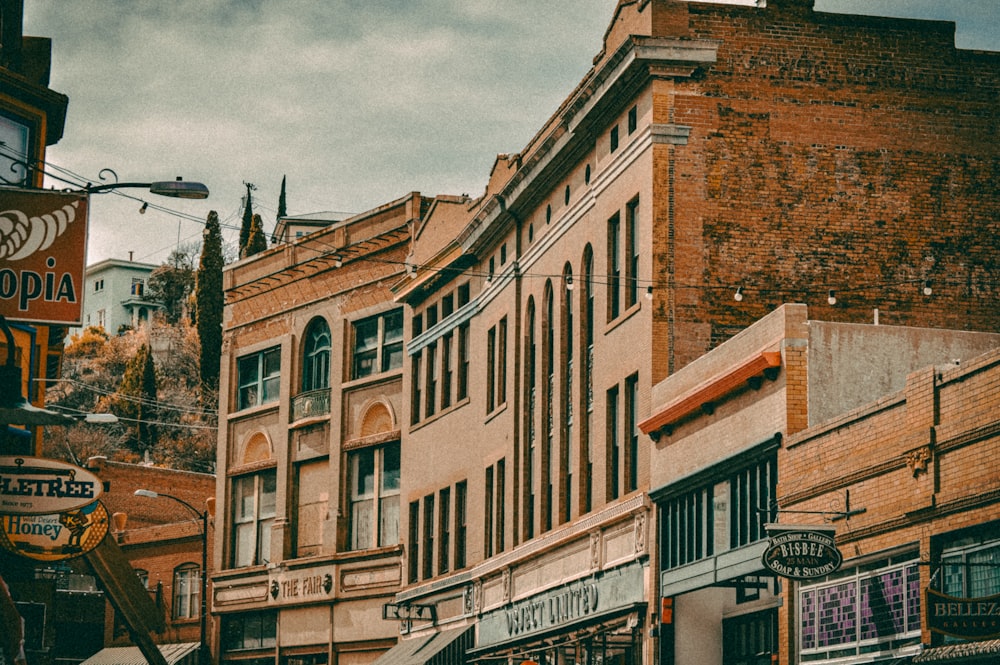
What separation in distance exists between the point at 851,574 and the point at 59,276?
43.2 ft

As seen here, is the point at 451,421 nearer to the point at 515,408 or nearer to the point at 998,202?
the point at 515,408

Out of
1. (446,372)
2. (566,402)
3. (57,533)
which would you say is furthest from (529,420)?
(57,533)

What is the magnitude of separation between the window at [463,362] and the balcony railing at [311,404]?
964 cm

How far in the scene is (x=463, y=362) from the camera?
152ft

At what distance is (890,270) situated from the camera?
104ft

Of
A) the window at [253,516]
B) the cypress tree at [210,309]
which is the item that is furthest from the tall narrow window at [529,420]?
the cypress tree at [210,309]

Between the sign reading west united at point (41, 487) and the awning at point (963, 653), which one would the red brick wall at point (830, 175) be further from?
the sign reading west united at point (41, 487)

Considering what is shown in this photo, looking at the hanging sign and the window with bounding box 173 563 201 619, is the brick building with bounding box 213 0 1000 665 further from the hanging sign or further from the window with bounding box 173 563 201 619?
the window with bounding box 173 563 201 619

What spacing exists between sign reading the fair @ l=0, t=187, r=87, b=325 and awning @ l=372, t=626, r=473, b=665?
18307 millimetres

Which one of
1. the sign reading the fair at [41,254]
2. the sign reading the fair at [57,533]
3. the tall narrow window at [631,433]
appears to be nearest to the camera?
the sign reading the fair at [41,254]

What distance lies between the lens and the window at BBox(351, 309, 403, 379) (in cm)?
5256

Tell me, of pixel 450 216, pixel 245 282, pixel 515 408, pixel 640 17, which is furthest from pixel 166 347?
pixel 640 17

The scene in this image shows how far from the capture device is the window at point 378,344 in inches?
2069

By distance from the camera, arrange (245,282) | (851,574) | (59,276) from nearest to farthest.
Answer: (851,574) < (59,276) < (245,282)
